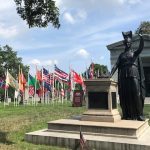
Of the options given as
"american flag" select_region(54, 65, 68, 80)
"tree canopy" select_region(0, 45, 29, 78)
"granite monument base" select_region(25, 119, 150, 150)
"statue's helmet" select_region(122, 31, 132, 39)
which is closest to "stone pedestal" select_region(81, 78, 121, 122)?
"granite monument base" select_region(25, 119, 150, 150)

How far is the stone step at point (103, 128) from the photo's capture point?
1016 cm

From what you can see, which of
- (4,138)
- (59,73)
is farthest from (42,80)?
(4,138)

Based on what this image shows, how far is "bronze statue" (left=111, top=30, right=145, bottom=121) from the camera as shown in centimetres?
1272

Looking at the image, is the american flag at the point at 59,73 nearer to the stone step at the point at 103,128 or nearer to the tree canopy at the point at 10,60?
the stone step at the point at 103,128

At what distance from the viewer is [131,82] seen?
41.8 ft

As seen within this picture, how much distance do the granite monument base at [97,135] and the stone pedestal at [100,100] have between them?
461mm

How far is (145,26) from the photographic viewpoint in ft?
178

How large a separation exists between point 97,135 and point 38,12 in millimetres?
4276

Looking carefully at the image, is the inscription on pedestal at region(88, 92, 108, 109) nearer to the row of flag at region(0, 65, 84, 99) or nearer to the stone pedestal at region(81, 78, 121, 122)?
the stone pedestal at region(81, 78, 121, 122)

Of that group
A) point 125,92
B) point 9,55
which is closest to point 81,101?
point 125,92

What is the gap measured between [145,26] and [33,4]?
4543 cm

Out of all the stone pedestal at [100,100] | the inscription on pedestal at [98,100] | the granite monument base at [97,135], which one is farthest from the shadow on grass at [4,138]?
the inscription on pedestal at [98,100]

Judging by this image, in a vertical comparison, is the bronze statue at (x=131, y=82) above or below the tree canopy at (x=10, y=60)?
below

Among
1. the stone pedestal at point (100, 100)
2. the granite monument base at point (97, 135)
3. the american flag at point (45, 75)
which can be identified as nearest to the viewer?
the granite monument base at point (97, 135)
